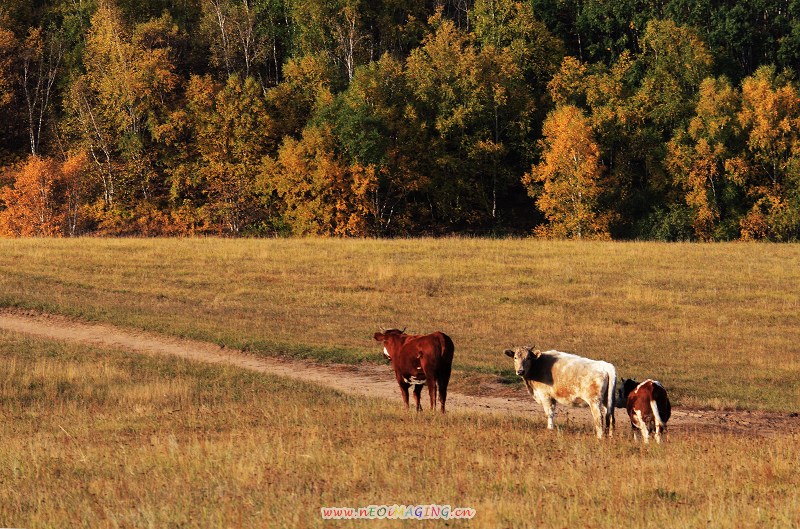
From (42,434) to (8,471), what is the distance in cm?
344

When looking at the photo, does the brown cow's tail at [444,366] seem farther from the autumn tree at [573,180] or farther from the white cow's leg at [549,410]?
the autumn tree at [573,180]

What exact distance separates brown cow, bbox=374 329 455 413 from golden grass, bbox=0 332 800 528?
0.66 metres

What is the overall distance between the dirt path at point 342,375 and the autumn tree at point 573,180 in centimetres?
4485

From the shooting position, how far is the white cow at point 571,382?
1712cm

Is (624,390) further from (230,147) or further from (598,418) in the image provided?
(230,147)

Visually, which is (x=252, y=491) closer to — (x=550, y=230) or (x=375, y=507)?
(x=375, y=507)

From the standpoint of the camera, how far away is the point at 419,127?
76625mm

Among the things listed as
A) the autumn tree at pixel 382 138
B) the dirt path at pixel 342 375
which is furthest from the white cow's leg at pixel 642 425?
the autumn tree at pixel 382 138

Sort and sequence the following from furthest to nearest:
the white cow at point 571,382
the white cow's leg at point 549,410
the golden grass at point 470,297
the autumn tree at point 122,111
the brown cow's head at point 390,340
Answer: the autumn tree at point 122,111 < the golden grass at point 470,297 < the brown cow's head at point 390,340 < the white cow's leg at point 549,410 < the white cow at point 571,382

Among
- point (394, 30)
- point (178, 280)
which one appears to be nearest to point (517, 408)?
point (178, 280)

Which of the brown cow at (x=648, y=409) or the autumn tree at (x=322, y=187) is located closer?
the brown cow at (x=648, y=409)

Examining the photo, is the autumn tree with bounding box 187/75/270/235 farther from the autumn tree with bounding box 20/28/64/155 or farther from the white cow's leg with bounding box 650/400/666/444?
the white cow's leg with bounding box 650/400/666/444

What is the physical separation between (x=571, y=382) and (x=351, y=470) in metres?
5.72

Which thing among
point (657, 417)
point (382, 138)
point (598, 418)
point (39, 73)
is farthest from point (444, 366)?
point (39, 73)
